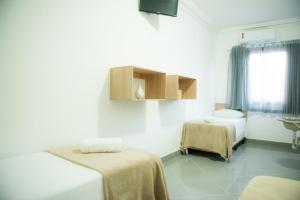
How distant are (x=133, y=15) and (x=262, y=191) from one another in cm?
246

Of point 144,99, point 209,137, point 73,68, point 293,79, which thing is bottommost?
point 209,137

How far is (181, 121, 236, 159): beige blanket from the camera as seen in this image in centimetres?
352

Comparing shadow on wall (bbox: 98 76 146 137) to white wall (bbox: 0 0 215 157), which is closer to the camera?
white wall (bbox: 0 0 215 157)

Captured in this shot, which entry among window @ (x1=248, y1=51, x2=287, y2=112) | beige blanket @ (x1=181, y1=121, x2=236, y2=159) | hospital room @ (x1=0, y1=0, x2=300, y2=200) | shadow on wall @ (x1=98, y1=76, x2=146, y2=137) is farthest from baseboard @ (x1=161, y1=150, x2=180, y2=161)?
window @ (x1=248, y1=51, x2=287, y2=112)

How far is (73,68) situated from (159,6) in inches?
63.6

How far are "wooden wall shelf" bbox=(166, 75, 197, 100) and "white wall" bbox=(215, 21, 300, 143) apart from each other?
2.04 meters

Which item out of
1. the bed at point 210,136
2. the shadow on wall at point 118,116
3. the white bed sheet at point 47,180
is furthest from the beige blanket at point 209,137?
the white bed sheet at point 47,180

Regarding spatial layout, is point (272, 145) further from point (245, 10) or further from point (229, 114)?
point (245, 10)

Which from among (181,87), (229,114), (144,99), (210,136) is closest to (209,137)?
(210,136)

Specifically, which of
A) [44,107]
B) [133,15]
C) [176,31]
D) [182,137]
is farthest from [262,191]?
[176,31]

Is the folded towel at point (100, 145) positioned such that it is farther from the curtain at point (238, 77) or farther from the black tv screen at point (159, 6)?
the curtain at point (238, 77)

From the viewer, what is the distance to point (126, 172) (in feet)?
4.92

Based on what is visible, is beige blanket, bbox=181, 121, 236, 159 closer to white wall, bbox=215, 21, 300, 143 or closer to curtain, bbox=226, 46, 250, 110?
curtain, bbox=226, 46, 250, 110

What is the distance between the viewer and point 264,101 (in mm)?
4859
